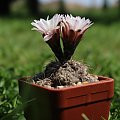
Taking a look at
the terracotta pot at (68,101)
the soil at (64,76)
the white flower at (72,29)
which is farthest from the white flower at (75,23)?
the terracotta pot at (68,101)

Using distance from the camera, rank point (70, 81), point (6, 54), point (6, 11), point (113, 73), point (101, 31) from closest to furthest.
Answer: point (70, 81)
point (113, 73)
point (6, 54)
point (101, 31)
point (6, 11)

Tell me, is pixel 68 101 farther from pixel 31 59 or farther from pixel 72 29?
pixel 31 59

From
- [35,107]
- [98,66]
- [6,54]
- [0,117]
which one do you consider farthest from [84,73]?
[6,54]

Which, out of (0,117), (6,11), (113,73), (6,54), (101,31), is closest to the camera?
(0,117)

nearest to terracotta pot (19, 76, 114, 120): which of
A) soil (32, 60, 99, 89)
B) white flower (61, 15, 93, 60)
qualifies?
soil (32, 60, 99, 89)

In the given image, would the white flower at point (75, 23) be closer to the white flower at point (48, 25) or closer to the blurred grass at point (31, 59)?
the white flower at point (48, 25)

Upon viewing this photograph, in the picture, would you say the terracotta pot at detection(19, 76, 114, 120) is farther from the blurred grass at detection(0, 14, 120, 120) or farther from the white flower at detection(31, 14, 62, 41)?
the white flower at detection(31, 14, 62, 41)

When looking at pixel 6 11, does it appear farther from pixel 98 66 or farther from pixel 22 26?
pixel 98 66
